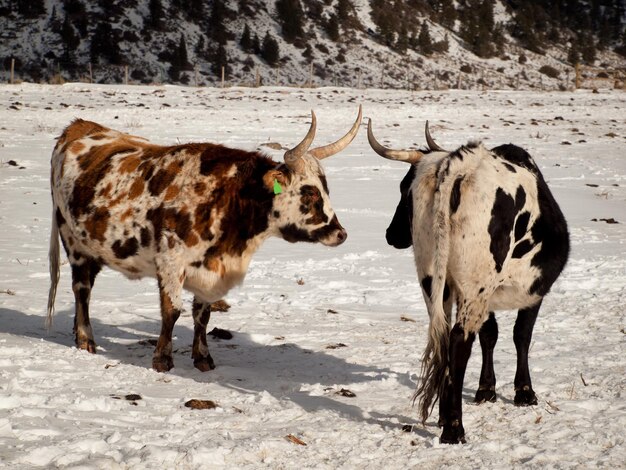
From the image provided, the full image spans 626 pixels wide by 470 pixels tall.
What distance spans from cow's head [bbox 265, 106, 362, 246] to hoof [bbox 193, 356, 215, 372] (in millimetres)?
1153

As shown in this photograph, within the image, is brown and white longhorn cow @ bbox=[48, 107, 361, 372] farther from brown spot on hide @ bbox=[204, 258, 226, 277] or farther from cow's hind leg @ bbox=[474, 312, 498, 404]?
cow's hind leg @ bbox=[474, 312, 498, 404]

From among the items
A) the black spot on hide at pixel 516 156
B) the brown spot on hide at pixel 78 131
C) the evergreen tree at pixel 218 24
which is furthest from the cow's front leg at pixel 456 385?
the evergreen tree at pixel 218 24

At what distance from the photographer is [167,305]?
19.8ft

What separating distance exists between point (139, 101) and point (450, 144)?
10743 mm

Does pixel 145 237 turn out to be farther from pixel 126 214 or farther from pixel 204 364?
pixel 204 364

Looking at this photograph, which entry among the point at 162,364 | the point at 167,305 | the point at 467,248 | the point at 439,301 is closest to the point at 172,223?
the point at 167,305

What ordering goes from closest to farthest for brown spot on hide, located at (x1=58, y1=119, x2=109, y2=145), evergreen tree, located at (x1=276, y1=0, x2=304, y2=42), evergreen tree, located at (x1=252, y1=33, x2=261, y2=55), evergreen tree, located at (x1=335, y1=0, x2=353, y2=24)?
1. brown spot on hide, located at (x1=58, y1=119, x2=109, y2=145)
2. evergreen tree, located at (x1=252, y1=33, x2=261, y2=55)
3. evergreen tree, located at (x1=276, y1=0, x2=304, y2=42)
4. evergreen tree, located at (x1=335, y1=0, x2=353, y2=24)

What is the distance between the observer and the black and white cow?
462cm

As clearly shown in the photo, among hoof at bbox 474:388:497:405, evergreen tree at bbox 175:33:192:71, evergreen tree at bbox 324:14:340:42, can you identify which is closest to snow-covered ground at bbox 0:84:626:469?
hoof at bbox 474:388:497:405

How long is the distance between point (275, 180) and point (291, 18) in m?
→ 51.8

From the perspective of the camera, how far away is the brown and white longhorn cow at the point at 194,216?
19.9 feet

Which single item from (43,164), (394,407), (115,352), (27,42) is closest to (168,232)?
(115,352)

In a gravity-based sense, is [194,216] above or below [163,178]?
below

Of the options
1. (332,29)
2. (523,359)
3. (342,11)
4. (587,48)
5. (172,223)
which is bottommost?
(523,359)
